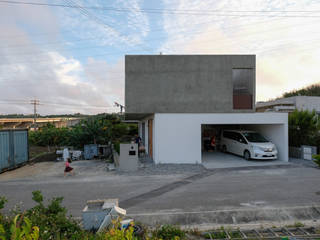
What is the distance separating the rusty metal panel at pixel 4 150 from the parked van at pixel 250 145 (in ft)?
45.6

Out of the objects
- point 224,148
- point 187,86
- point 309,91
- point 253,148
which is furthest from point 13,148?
point 309,91

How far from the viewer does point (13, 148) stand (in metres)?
13.2

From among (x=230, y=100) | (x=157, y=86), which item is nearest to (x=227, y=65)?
(x=230, y=100)

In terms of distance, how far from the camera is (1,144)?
1203 centimetres

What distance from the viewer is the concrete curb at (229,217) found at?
546 cm

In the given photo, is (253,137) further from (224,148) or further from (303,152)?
(303,152)

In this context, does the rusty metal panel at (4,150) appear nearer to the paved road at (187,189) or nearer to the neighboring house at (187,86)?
the paved road at (187,189)

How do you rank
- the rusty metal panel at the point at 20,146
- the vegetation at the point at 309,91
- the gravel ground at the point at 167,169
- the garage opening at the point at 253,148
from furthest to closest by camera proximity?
the vegetation at the point at 309,91
the rusty metal panel at the point at 20,146
the garage opening at the point at 253,148
the gravel ground at the point at 167,169

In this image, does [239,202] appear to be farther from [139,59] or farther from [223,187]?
[139,59]

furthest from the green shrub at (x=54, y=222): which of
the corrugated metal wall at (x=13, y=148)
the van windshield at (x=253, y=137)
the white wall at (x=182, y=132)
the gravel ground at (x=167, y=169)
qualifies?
the van windshield at (x=253, y=137)

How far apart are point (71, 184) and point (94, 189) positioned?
147cm

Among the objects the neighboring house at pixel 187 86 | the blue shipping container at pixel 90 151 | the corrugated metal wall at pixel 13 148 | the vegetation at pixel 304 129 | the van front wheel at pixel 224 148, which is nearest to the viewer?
the corrugated metal wall at pixel 13 148

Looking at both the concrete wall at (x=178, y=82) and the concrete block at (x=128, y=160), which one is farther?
the concrete wall at (x=178, y=82)

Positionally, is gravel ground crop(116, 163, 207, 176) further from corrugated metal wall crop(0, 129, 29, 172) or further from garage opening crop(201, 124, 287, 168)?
corrugated metal wall crop(0, 129, 29, 172)
